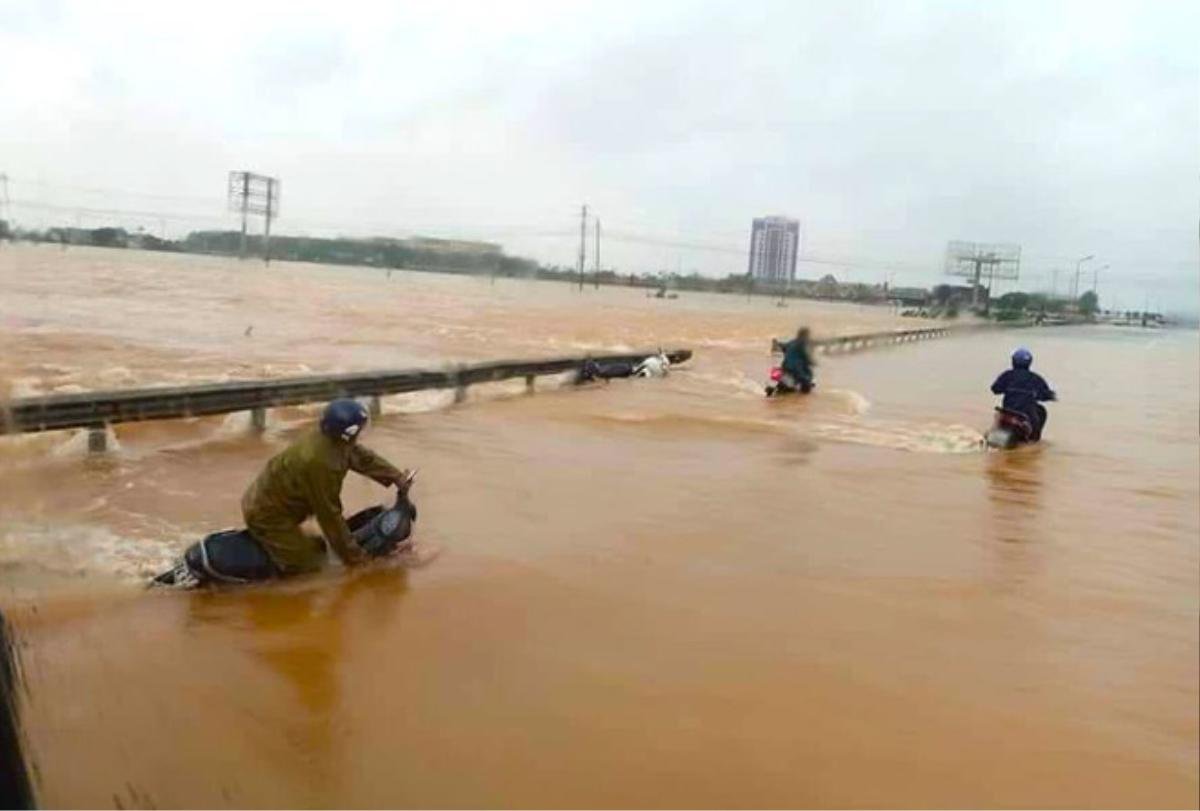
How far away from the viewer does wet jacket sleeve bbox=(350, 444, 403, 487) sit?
20.0ft

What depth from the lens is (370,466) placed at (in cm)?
621

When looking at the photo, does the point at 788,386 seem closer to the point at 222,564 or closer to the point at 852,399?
the point at 852,399

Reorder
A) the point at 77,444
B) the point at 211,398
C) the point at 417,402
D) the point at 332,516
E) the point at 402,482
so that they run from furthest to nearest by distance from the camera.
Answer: the point at 417,402
the point at 211,398
the point at 77,444
the point at 402,482
the point at 332,516

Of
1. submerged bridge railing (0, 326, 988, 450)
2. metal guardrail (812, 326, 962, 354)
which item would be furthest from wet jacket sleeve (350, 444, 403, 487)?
metal guardrail (812, 326, 962, 354)

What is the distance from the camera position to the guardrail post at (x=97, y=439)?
9.72 metres

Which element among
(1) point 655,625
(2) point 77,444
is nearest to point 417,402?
(2) point 77,444

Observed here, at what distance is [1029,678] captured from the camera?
14.7 ft

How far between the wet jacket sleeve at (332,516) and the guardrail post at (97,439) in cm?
480

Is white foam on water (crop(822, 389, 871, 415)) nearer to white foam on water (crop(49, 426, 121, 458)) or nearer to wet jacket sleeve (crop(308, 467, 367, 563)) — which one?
white foam on water (crop(49, 426, 121, 458))

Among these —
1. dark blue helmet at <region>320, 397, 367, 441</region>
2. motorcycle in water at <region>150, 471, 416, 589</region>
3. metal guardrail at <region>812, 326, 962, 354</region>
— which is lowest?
motorcycle in water at <region>150, 471, 416, 589</region>

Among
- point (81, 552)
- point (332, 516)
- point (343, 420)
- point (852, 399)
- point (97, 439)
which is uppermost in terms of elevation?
point (343, 420)

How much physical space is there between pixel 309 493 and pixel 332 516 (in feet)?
0.67

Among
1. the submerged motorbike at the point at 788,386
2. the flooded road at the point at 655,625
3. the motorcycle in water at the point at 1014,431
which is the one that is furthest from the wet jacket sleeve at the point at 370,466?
the submerged motorbike at the point at 788,386

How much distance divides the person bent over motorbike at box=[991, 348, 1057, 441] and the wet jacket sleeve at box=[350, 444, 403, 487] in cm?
753
